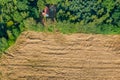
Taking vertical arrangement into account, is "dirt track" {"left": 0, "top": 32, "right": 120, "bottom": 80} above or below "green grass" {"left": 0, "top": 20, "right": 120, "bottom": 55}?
below

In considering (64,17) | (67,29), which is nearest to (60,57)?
(67,29)

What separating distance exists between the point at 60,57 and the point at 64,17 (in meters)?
0.54

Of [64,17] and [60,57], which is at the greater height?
[64,17]

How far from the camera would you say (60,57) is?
7383 mm

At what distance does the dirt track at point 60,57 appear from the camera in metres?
7.38

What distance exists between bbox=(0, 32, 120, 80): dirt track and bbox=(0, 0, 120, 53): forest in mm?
96

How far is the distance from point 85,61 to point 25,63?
81 cm

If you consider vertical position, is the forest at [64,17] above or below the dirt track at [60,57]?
above

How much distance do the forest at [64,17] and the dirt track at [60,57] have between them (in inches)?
3.8

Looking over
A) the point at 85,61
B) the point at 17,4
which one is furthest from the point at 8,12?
the point at 85,61

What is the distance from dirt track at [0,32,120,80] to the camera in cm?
738

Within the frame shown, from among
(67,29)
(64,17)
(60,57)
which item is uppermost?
(64,17)

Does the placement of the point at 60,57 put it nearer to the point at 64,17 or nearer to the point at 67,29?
the point at 67,29

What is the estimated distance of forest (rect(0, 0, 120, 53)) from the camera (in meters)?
7.31
